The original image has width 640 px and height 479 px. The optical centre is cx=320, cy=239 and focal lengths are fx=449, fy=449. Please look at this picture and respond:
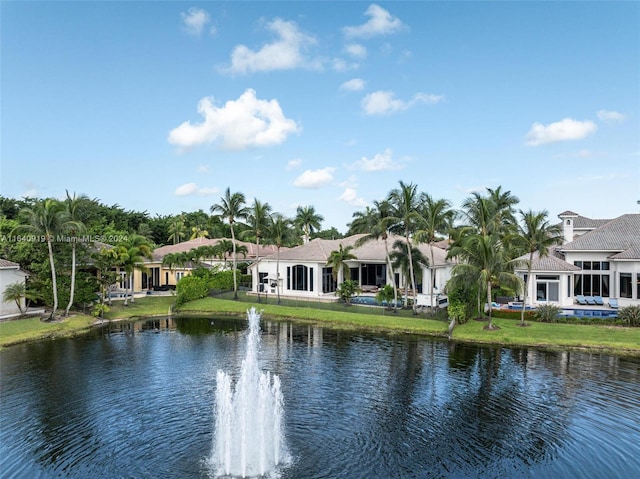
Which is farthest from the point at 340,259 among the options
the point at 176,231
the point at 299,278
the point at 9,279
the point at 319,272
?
the point at 176,231

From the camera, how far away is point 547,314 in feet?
101

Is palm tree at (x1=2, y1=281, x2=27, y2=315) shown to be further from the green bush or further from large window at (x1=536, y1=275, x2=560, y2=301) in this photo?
Result: large window at (x1=536, y1=275, x2=560, y2=301)

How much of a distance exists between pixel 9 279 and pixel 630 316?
43.2 meters

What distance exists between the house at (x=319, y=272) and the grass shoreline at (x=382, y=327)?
551 cm

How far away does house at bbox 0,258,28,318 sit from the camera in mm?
32562

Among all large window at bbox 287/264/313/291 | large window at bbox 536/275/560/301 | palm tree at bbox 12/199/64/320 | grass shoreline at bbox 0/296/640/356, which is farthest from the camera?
large window at bbox 287/264/313/291

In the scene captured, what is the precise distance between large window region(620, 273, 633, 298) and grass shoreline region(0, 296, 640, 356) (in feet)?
25.7

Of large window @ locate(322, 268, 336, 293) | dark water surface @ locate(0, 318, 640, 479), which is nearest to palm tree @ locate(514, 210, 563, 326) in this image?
dark water surface @ locate(0, 318, 640, 479)

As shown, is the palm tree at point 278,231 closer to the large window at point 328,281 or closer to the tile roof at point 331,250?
the tile roof at point 331,250

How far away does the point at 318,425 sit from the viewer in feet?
51.5

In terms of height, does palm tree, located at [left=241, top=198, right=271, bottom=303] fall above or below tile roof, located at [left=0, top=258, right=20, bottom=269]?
above

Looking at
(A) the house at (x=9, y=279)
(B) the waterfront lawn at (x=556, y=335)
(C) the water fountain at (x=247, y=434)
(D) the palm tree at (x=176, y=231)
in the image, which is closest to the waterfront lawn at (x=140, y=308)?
(A) the house at (x=9, y=279)

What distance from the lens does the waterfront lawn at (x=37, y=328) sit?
28.1 meters

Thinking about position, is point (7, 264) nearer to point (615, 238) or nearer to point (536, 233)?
point (536, 233)
